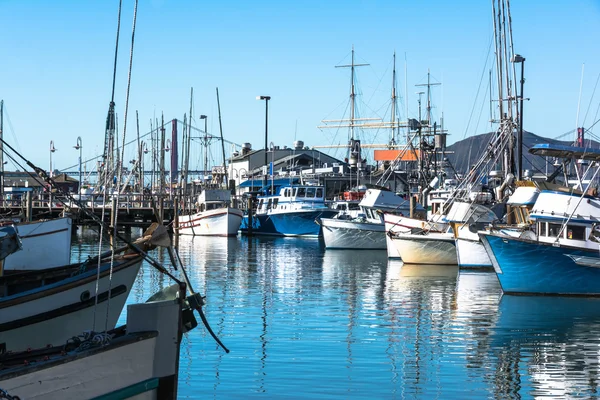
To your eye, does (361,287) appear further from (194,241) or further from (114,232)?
(194,241)

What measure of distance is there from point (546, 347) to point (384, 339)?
11.2 feet

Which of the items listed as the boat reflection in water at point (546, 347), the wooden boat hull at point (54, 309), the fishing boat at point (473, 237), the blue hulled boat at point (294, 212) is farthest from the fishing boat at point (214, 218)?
the wooden boat hull at point (54, 309)

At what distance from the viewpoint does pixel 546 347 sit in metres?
19.5

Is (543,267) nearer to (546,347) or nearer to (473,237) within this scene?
(546,347)

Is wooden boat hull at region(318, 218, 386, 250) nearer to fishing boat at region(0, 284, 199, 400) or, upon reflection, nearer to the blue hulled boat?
the blue hulled boat

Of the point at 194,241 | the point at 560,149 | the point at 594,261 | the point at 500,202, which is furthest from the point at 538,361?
the point at 194,241

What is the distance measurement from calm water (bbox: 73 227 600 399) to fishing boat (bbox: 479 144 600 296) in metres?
0.45

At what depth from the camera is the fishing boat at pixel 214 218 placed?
6744 centimetres

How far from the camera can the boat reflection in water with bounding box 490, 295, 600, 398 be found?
1559 centimetres

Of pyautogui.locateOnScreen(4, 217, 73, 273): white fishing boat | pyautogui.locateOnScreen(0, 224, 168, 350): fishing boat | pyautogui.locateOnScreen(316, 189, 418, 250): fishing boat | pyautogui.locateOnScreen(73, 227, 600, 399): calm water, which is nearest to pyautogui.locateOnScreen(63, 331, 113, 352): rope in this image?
pyautogui.locateOnScreen(0, 224, 168, 350): fishing boat

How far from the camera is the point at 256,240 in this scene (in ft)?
210

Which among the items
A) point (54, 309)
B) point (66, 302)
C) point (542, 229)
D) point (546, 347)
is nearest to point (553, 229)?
point (542, 229)

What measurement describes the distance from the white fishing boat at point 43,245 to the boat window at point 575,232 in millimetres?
14083

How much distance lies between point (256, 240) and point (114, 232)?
51.7 meters
